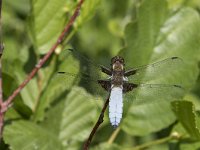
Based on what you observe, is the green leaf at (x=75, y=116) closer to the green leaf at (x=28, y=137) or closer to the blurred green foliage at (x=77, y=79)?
the blurred green foliage at (x=77, y=79)

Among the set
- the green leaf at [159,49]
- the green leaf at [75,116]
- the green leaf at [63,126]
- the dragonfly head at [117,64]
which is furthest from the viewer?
the green leaf at [75,116]

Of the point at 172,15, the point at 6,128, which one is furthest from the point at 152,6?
the point at 6,128

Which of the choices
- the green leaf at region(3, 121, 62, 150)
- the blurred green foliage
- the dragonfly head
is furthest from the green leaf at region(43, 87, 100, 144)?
the dragonfly head

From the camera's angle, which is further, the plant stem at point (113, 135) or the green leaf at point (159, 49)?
the plant stem at point (113, 135)

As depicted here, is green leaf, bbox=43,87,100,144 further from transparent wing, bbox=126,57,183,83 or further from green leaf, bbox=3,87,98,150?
transparent wing, bbox=126,57,183,83

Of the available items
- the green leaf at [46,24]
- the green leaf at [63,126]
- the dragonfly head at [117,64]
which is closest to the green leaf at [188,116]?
the dragonfly head at [117,64]

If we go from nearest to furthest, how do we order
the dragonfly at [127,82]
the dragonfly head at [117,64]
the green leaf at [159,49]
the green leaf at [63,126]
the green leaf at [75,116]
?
the dragonfly at [127,82] → the dragonfly head at [117,64] → the green leaf at [63,126] → the green leaf at [159,49] → the green leaf at [75,116]

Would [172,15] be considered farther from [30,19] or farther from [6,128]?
[6,128]

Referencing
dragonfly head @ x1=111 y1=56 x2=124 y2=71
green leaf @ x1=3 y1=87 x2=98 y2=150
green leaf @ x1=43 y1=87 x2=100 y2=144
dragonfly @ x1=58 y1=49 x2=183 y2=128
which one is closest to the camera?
dragonfly @ x1=58 y1=49 x2=183 y2=128

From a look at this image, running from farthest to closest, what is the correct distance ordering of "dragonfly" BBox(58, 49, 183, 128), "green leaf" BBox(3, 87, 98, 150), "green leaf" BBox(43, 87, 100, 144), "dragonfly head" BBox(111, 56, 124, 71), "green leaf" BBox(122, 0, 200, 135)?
"green leaf" BBox(43, 87, 100, 144), "green leaf" BBox(122, 0, 200, 135), "green leaf" BBox(3, 87, 98, 150), "dragonfly head" BBox(111, 56, 124, 71), "dragonfly" BBox(58, 49, 183, 128)
